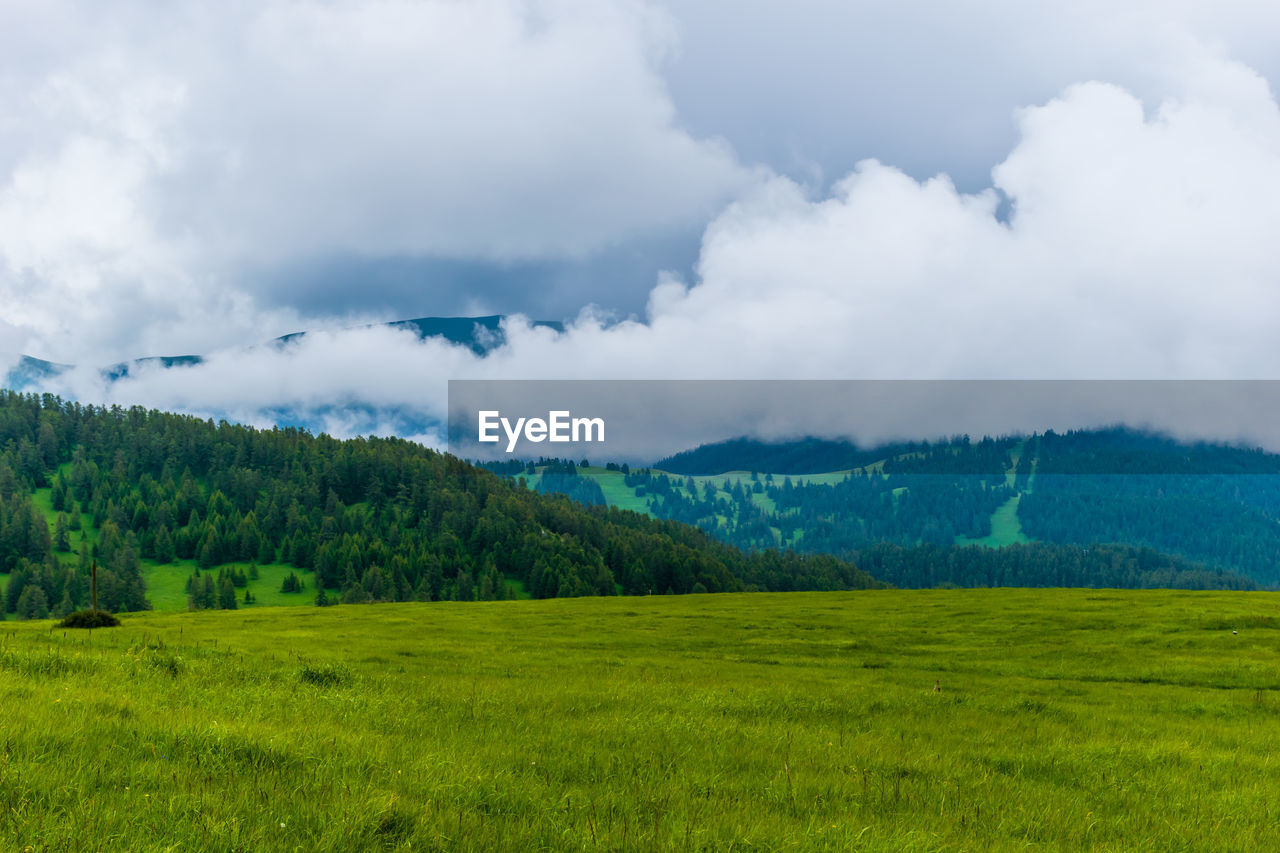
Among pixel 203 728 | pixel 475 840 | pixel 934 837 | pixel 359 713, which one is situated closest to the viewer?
pixel 475 840

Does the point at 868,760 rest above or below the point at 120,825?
below

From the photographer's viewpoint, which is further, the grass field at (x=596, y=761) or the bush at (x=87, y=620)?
the bush at (x=87, y=620)

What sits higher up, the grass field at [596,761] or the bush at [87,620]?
the grass field at [596,761]

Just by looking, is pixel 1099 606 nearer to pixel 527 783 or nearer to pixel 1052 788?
pixel 1052 788

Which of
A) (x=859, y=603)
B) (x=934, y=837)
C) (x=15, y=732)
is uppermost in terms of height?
(x=15, y=732)

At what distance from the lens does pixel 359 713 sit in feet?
41.4

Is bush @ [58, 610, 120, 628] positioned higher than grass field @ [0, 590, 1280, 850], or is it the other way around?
grass field @ [0, 590, 1280, 850]

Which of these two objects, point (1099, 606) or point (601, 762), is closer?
point (601, 762)

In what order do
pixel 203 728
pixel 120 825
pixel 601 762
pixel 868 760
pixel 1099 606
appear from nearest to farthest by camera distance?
pixel 120 825
pixel 203 728
pixel 601 762
pixel 868 760
pixel 1099 606

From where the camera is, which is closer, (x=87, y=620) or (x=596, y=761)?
(x=596, y=761)

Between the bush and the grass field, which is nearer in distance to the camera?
the grass field

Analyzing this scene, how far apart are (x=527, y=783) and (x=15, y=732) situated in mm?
5597

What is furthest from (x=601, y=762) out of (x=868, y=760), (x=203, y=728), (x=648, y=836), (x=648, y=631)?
(x=648, y=631)

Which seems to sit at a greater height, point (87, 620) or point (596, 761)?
point (596, 761)
